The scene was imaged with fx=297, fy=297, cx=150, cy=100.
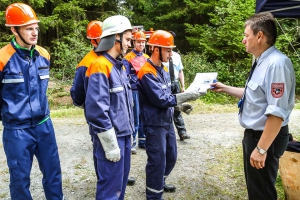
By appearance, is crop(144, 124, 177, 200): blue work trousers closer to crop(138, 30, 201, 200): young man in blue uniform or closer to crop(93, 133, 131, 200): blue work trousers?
crop(138, 30, 201, 200): young man in blue uniform

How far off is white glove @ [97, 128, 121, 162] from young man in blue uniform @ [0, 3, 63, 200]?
0.88 metres

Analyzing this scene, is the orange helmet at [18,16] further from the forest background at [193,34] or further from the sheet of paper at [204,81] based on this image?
the forest background at [193,34]

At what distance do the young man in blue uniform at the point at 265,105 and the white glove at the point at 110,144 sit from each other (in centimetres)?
120

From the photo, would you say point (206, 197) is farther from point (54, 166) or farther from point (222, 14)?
point (222, 14)

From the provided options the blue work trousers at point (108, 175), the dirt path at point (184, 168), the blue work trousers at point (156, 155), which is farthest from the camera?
the dirt path at point (184, 168)

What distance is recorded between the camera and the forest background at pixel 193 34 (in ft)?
46.5

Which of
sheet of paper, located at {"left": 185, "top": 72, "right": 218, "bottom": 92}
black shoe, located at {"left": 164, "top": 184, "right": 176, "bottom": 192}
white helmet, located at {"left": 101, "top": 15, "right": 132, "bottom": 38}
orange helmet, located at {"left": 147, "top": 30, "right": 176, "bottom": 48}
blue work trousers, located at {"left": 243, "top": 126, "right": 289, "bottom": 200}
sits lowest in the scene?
black shoe, located at {"left": 164, "top": 184, "right": 176, "bottom": 192}

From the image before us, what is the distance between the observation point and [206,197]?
3939mm

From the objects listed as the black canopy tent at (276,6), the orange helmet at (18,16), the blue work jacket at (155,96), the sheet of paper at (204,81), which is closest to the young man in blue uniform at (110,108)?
the blue work jacket at (155,96)

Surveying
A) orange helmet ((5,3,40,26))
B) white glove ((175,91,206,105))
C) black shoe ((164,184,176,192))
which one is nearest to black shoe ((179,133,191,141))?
black shoe ((164,184,176,192))

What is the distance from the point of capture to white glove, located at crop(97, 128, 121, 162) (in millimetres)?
2707

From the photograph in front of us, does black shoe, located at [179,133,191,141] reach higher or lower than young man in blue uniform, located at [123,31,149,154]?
lower

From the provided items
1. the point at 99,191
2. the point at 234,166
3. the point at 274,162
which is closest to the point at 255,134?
the point at 274,162

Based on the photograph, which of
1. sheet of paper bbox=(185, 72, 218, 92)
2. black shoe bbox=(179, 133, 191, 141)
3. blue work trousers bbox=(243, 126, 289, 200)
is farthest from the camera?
black shoe bbox=(179, 133, 191, 141)
